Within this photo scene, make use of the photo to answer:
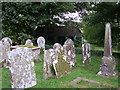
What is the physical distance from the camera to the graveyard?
13.7 ft

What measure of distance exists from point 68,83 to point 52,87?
676 millimetres

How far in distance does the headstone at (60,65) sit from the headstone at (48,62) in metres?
0.18

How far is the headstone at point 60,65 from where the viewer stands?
5.02 metres

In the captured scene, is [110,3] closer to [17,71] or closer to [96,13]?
[96,13]

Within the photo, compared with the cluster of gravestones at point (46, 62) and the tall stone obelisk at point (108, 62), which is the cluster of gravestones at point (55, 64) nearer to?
the cluster of gravestones at point (46, 62)

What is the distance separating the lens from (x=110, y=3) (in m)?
8.51

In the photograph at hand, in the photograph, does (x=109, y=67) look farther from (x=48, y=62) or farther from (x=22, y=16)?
(x=22, y=16)

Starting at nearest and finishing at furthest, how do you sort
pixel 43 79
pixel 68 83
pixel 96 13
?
pixel 68 83 < pixel 43 79 < pixel 96 13

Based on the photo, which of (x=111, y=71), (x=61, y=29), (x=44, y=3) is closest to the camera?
(x=111, y=71)

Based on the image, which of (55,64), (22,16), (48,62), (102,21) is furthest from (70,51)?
(22,16)

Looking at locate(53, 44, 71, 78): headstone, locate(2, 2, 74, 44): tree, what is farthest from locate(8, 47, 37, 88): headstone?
locate(2, 2, 74, 44): tree

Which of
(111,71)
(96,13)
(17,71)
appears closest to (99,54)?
(96,13)

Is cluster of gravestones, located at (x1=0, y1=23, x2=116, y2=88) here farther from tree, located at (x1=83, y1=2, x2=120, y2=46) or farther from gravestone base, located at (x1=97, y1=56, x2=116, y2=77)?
tree, located at (x1=83, y1=2, x2=120, y2=46)

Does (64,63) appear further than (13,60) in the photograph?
Yes
